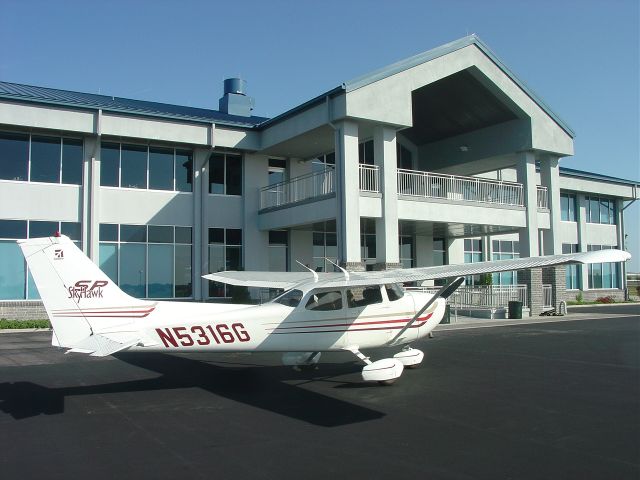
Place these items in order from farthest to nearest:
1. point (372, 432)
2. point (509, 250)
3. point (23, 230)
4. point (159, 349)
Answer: point (509, 250) → point (23, 230) → point (159, 349) → point (372, 432)

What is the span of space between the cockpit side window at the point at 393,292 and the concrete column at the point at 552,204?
16.7 metres

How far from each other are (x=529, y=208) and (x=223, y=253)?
13397mm

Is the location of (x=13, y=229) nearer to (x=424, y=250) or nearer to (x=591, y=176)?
(x=424, y=250)

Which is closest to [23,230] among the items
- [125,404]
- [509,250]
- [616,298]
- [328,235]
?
[328,235]

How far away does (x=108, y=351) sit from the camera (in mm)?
7883

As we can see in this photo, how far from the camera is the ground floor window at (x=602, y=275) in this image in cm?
3901

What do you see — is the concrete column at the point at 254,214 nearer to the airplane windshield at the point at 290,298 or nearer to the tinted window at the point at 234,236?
the tinted window at the point at 234,236

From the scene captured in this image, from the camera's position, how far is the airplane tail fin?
880 cm

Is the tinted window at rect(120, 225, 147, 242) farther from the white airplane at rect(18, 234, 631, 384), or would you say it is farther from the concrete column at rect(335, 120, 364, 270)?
the white airplane at rect(18, 234, 631, 384)

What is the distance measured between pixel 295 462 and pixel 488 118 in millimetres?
22178

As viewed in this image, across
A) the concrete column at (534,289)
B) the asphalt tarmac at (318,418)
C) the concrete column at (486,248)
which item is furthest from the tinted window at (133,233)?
the concrete column at (486,248)

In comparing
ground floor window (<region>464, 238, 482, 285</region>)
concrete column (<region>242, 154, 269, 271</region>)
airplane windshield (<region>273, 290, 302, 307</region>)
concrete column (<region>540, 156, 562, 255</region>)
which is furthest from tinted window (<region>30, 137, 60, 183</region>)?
ground floor window (<region>464, 238, 482, 285</region>)

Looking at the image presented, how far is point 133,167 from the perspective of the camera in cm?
2269

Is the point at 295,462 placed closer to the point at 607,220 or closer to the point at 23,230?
the point at 23,230
